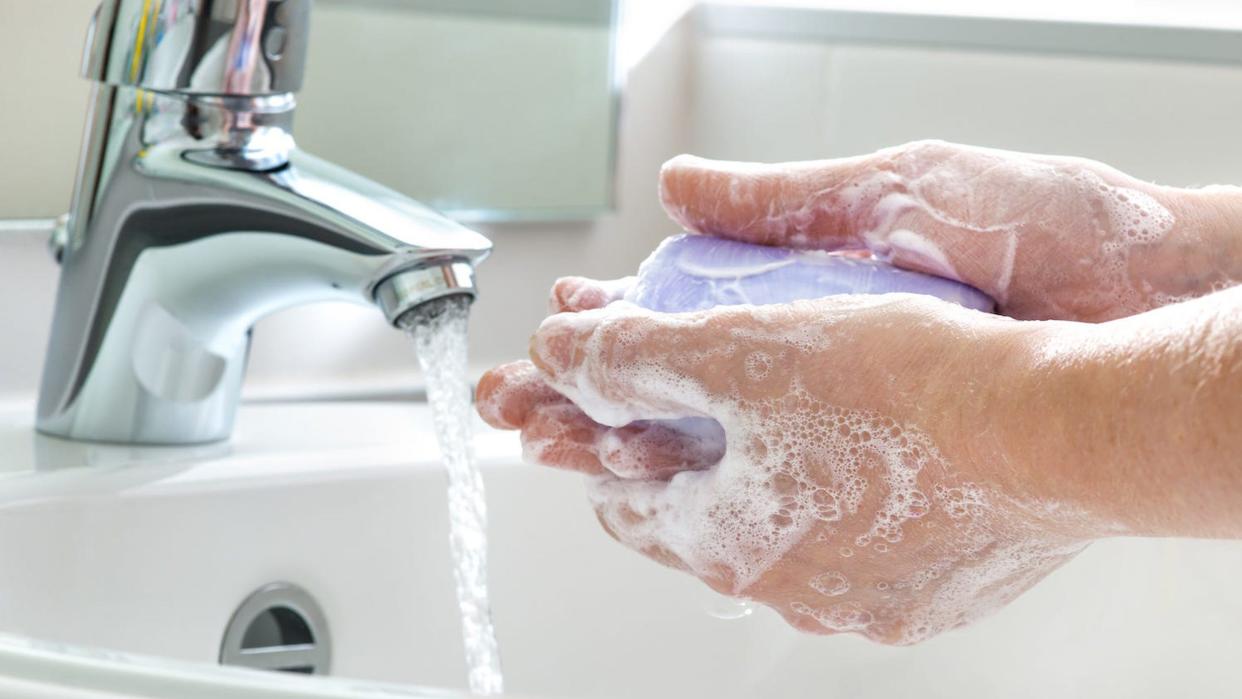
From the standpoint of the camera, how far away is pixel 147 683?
33 cm

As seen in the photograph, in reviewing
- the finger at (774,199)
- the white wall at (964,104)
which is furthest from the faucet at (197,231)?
the white wall at (964,104)

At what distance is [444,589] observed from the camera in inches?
27.4

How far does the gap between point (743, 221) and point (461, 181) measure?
38 cm

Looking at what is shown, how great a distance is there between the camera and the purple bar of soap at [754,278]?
49 cm

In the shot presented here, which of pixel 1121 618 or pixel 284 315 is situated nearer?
pixel 1121 618

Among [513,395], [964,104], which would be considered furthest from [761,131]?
A: [513,395]

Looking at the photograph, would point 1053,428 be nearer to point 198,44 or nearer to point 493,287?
point 198,44

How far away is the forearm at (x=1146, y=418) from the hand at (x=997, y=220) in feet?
0.46

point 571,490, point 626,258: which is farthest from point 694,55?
point 571,490

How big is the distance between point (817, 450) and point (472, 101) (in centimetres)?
50

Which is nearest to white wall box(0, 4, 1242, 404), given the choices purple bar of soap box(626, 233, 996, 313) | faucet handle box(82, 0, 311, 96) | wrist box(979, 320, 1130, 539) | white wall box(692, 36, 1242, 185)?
white wall box(692, 36, 1242, 185)

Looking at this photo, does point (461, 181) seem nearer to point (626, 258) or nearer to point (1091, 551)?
point (626, 258)

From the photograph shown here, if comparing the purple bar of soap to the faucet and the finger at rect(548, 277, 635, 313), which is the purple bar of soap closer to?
the finger at rect(548, 277, 635, 313)

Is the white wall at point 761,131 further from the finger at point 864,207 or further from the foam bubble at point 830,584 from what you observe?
the foam bubble at point 830,584
